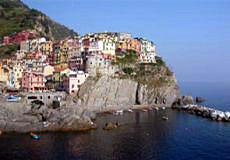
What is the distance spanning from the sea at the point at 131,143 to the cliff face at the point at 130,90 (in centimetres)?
1344

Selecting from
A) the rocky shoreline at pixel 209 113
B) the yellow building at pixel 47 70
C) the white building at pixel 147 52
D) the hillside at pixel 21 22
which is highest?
the hillside at pixel 21 22

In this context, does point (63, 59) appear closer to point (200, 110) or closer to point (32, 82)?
point (32, 82)

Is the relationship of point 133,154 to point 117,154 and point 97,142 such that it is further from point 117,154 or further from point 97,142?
point 97,142

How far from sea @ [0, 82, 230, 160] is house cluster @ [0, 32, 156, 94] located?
77.0ft

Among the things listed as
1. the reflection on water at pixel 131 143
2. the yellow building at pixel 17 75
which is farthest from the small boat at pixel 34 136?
the yellow building at pixel 17 75

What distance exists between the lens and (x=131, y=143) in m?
62.5

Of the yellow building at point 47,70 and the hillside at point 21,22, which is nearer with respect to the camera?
the yellow building at point 47,70

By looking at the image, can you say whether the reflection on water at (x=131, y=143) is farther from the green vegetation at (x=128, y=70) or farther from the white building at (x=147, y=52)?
the white building at (x=147, y=52)

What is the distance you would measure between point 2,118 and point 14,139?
9.58 metres

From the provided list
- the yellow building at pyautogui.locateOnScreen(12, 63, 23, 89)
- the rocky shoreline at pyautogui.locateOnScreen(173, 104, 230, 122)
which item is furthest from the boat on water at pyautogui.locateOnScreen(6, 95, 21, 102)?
the rocky shoreline at pyautogui.locateOnScreen(173, 104, 230, 122)

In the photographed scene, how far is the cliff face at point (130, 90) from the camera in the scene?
95.8 m

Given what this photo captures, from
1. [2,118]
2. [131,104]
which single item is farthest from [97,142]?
[131,104]

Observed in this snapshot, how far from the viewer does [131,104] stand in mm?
103625

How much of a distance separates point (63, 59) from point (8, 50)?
2772cm
